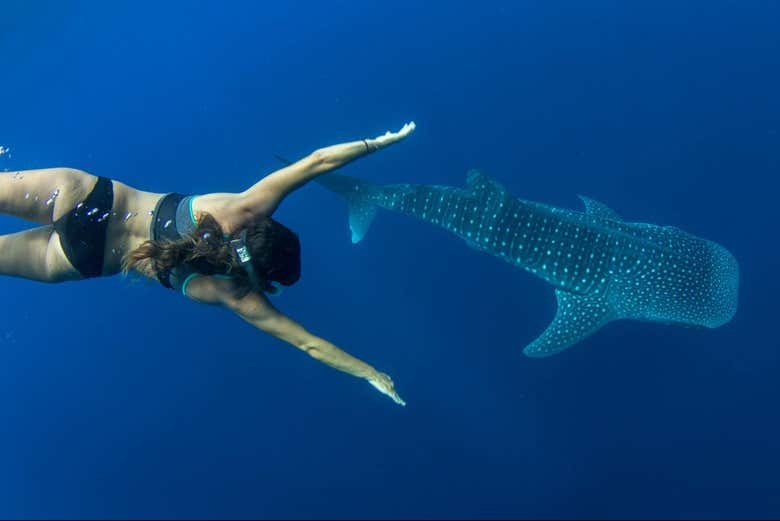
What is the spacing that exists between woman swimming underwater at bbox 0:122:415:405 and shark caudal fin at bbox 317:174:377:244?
9.59 ft

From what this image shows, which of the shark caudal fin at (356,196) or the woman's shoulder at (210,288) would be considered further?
the shark caudal fin at (356,196)

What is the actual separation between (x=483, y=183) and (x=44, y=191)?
165 inches

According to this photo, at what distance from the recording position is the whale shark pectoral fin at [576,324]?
596 centimetres

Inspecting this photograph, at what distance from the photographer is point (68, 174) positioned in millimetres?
3641

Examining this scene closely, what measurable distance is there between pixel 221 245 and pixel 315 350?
90 centimetres

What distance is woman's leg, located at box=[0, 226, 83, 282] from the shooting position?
3.72 metres

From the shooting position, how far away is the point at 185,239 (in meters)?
2.96

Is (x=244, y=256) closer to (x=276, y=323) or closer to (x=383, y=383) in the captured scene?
(x=276, y=323)

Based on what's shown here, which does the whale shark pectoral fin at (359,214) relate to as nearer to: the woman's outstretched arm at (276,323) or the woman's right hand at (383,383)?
the woman's outstretched arm at (276,323)

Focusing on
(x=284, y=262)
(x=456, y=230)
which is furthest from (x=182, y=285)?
(x=456, y=230)

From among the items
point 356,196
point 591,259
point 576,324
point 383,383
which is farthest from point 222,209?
point 576,324

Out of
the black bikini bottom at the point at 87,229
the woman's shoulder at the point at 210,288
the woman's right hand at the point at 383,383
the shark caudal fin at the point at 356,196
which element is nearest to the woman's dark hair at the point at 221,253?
the woman's shoulder at the point at 210,288

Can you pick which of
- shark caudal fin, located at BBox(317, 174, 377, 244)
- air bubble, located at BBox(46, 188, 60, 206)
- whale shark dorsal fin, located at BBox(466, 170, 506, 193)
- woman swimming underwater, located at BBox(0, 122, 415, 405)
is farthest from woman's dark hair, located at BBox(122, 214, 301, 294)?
shark caudal fin, located at BBox(317, 174, 377, 244)

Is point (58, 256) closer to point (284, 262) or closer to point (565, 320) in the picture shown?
point (284, 262)
